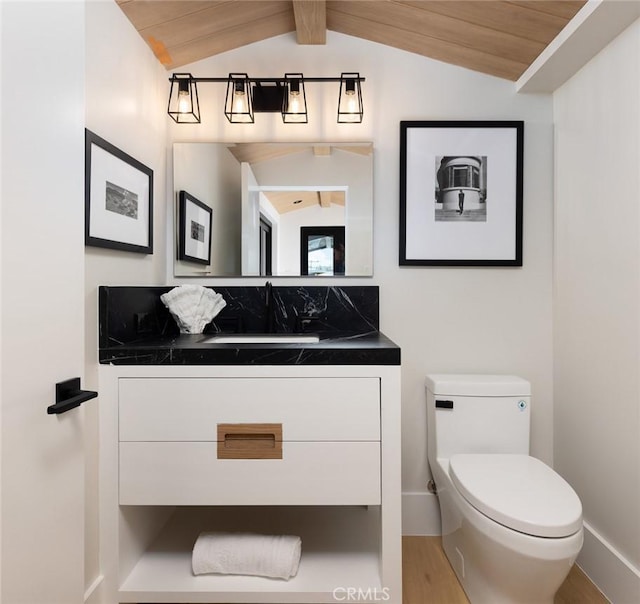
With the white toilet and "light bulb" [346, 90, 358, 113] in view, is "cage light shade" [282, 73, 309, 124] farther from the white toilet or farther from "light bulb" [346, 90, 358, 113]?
the white toilet

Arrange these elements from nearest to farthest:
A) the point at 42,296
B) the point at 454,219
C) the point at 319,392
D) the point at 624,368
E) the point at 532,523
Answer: the point at 42,296, the point at 532,523, the point at 319,392, the point at 624,368, the point at 454,219

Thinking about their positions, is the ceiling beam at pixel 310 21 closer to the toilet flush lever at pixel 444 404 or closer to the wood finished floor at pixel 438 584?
the toilet flush lever at pixel 444 404

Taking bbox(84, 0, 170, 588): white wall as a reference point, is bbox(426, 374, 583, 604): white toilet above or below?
below

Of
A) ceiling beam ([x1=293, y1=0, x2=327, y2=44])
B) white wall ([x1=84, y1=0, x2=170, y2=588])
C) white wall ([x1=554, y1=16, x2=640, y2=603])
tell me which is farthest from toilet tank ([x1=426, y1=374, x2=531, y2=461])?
ceiling beam ([x1=293, y1=0, x2=327, y2=44])

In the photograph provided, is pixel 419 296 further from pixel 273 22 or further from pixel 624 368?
pixel 273 22

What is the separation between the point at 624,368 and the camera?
5.16 feet

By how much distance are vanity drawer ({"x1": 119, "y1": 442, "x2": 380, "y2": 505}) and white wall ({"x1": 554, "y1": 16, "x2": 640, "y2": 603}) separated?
0.90 m

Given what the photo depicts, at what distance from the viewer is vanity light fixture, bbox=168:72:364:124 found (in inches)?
78.0

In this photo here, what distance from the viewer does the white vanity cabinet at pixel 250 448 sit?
1453 mm

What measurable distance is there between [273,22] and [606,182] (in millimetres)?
1523

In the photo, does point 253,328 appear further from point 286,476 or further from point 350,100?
point 350,100

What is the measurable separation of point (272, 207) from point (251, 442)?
3.66 ft

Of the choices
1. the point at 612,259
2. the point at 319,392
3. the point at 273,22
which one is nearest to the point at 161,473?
the point at 319,392

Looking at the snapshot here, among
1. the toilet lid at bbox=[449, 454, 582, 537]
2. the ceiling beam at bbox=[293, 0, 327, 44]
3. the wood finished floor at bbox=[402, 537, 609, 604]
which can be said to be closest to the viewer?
the toilet lid at bbox=[449, 454, 582, 537]
